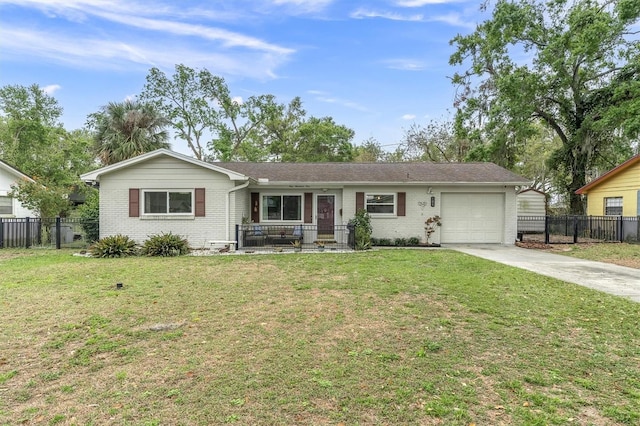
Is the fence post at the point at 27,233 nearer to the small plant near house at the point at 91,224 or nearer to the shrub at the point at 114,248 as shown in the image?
the small plant near house at the point at 91,224

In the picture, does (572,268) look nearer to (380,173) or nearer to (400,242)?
(400,242)

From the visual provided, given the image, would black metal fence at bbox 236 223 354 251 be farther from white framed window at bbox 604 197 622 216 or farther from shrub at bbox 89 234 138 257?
white framed window at bbox 604 197 622 216

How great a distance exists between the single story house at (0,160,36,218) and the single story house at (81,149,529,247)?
679 cm

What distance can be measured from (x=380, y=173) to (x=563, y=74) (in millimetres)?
13515

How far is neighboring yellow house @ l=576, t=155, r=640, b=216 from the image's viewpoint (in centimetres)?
1514

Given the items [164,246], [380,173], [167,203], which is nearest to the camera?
[164,246]

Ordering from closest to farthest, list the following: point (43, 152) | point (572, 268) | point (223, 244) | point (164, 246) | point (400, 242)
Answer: point (572, 268) → point (164, 246) → point (223, 244) → point (400, 242) → point (43, 152)

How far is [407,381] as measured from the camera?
319 centimetres

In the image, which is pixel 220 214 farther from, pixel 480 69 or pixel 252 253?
pixel 480 69

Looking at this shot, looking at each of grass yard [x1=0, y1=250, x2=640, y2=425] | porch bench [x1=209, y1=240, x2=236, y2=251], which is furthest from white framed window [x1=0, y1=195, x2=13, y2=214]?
grass yard [x1=0, y1=250, x2=640, y2=425]

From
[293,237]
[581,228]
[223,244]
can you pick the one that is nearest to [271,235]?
[293,237]

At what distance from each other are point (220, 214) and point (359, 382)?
1026 centimetres

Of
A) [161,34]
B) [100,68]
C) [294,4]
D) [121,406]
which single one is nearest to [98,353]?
[121,406]

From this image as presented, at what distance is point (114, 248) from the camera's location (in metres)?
11.1
